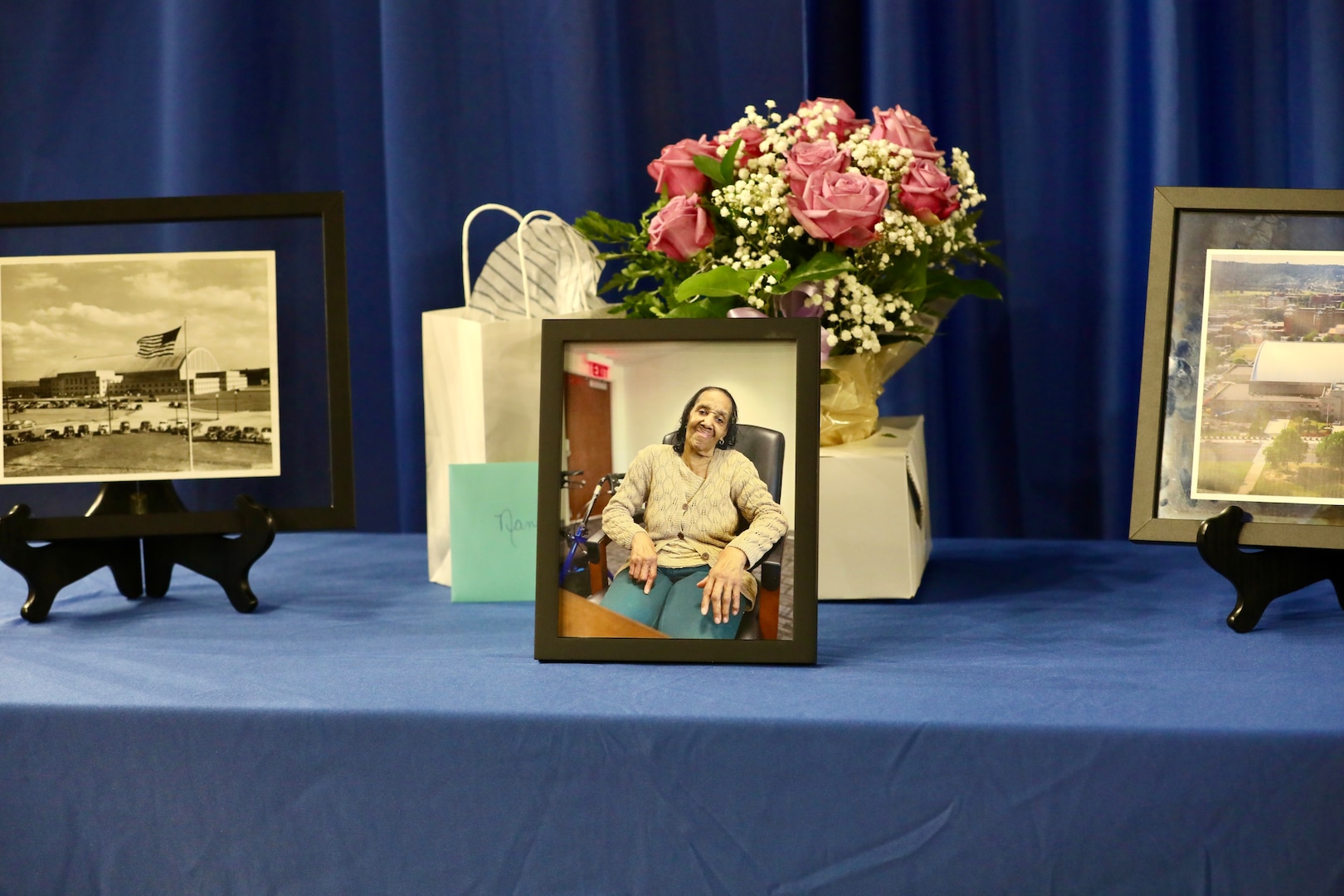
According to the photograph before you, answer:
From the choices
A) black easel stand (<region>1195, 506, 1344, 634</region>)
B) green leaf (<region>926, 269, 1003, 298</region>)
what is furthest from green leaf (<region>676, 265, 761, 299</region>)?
black easel stand (<region>1195, 506, 1344, 634</region>)

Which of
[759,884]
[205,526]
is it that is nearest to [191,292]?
[205,526]

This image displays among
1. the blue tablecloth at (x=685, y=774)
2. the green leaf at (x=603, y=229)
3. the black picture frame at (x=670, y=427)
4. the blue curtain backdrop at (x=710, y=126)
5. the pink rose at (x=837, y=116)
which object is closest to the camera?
the blue tablecloth at (x=685, y=774)

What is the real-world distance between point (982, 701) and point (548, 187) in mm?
935

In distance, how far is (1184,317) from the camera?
102cm

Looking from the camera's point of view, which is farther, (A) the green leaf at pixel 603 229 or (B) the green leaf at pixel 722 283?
(A) the green leaf at pixel 603 229

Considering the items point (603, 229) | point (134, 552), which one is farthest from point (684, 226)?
point (134, 552)

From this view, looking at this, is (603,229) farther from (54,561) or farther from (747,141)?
(54,561)

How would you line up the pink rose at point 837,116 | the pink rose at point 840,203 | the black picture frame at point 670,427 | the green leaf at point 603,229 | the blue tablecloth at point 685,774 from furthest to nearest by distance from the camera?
the green leaf at point 603,229
the pink rose at point 837,116
the pink rose at point 840,203
the black picture frame at point 670,427
the blue tablecloth at point 685,774

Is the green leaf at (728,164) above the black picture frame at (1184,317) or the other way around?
above

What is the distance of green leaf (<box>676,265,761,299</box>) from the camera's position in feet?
3.42

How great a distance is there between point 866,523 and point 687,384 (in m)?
0.27

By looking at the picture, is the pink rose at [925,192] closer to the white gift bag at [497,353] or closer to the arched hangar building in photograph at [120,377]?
the white gift bag at [497,353]

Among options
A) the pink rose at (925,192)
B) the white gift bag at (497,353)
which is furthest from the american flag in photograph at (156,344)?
the pink rose at (925,192)

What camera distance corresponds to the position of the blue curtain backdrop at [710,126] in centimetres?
134
